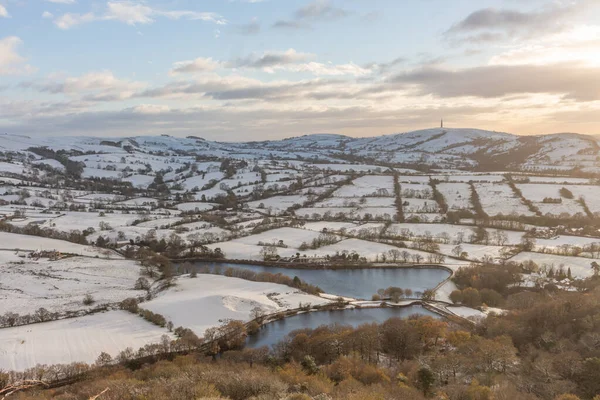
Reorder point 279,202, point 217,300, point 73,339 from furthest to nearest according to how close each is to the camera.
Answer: point 279,202 → point 217,300 → point 73,339

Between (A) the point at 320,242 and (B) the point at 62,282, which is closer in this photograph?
(B) the point at 62,282

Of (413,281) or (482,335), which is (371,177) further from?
(482,335)

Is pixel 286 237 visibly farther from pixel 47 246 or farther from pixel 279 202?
pixel 47 246

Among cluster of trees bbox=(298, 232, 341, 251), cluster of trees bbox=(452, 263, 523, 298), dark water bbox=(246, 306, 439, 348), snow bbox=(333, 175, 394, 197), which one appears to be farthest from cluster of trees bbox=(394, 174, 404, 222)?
dark water bbox=(246, 306, 439, 348)

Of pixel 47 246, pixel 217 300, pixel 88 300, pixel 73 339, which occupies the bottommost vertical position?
pixel 73 339

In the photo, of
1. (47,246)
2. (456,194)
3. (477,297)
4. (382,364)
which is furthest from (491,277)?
(47,246)

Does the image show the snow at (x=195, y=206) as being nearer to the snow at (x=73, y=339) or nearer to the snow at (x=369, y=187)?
the snow at (x=369, y=187)

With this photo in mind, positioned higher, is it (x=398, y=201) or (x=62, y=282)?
(x=398, y=201)
